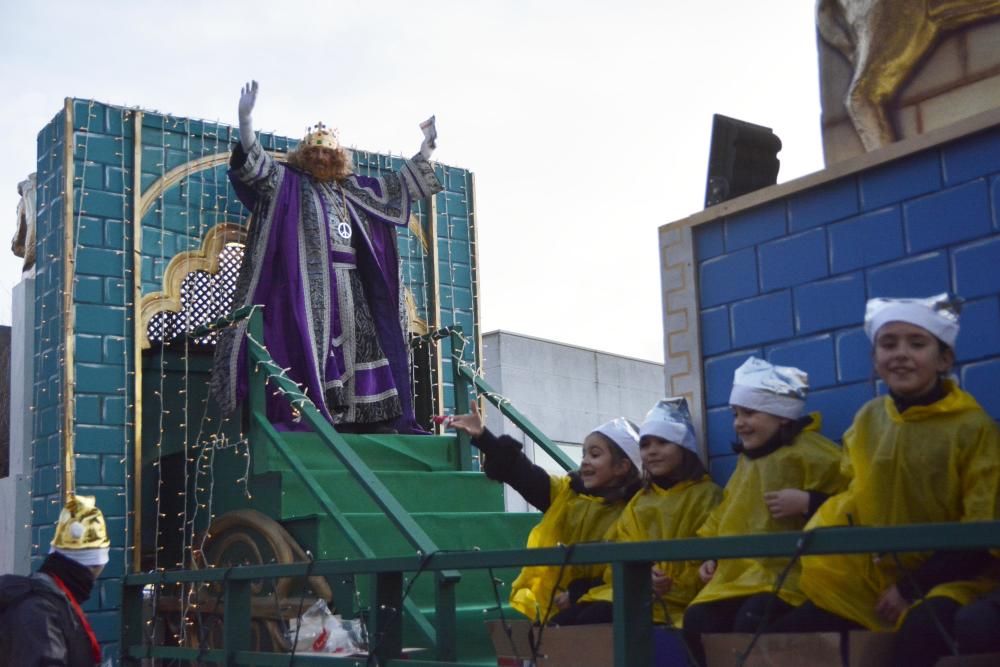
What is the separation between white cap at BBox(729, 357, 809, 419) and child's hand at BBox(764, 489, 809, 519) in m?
0.31

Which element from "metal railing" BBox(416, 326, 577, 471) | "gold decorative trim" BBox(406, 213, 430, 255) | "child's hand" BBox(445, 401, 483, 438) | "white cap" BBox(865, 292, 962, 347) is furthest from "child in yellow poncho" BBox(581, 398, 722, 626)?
"gold decorative trim" BBox(406, 213, 430, 255)

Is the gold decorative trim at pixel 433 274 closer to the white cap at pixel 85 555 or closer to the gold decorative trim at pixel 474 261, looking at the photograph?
the gold decorative trim at pixel 474 261

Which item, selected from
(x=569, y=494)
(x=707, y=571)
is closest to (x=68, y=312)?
(x=569, y=494)

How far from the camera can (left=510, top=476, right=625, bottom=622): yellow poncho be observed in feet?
14.1

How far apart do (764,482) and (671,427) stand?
603 millimetres

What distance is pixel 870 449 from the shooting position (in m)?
3.13

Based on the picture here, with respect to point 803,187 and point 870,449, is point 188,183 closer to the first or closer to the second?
point 803,187

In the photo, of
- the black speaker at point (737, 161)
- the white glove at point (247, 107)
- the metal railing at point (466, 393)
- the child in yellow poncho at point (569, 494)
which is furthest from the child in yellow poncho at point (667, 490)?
the white glove at point (247, 107)

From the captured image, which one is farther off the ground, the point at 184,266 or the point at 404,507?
the point at 184,266

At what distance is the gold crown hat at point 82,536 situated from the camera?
175 inches

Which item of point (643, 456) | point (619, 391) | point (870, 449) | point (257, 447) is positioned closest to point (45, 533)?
point (257, 447)

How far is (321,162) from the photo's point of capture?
24.5 ft

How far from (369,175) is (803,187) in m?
4.84

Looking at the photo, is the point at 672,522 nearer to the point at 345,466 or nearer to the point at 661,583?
the point at 661,583
